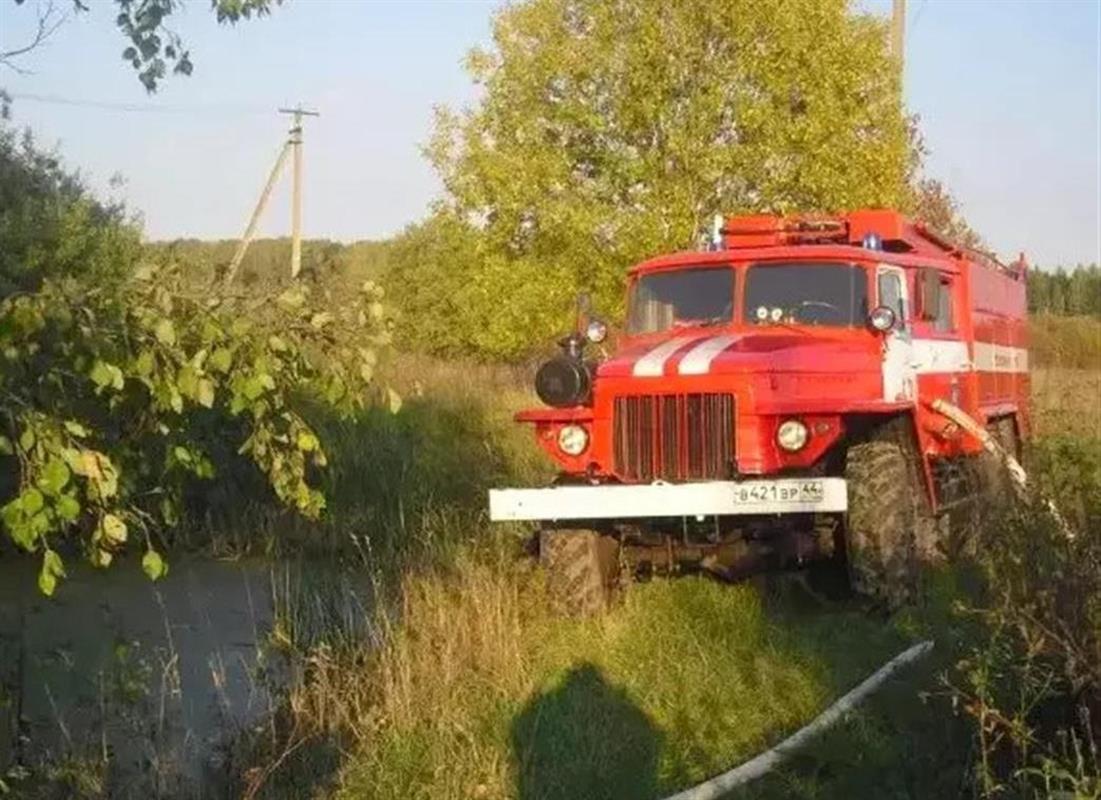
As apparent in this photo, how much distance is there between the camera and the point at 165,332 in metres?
4.83

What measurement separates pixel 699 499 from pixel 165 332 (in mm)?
4722

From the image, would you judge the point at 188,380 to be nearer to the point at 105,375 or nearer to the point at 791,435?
the point at 105,375

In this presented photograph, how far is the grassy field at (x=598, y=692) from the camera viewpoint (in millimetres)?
6578

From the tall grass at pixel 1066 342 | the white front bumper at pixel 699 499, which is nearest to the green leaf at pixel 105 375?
the white front bumper at pixel 699 499

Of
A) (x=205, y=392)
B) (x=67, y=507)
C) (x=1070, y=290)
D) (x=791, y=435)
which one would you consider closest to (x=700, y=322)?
(x=791, y=435)

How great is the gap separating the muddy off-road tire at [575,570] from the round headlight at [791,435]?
1.23 m

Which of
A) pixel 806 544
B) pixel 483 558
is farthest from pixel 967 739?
pixel 483 558

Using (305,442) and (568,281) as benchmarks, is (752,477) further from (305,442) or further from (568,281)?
(568,281)

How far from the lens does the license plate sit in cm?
905

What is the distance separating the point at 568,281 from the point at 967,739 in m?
13.8

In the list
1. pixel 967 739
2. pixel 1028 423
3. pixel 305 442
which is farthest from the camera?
pixel 1028 423

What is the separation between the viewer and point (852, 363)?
10.1 m

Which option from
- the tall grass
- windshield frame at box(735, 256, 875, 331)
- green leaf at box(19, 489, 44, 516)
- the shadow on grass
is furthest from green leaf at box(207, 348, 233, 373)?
the tall grass

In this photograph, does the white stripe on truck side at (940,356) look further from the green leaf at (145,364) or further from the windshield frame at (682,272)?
the green leaf at (145,364)
